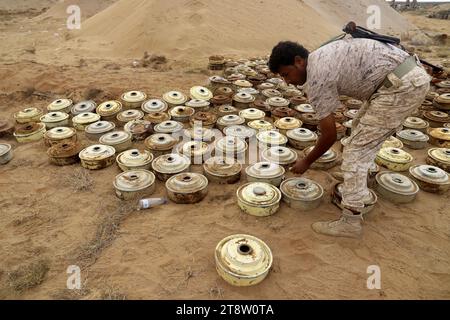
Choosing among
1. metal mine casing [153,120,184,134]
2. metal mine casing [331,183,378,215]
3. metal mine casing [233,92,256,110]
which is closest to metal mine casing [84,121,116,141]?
metal mine casing [153,120,184,134]

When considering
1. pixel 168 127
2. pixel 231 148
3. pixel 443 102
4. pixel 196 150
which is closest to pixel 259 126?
pixel 231 148

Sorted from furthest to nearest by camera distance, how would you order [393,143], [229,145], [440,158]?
[393,143]
[229,145]
[440,158]

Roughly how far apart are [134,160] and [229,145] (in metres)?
1.50

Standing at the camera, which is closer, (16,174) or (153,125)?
(16,174)

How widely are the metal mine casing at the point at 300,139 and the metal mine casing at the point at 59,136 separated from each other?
Answer: 381 cm

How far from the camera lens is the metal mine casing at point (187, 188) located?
167 inches

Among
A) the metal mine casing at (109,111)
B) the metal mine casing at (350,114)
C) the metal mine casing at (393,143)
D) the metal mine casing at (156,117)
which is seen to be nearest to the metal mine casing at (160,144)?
the metal mine casing at (156,117)

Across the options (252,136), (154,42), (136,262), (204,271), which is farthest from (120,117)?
(154,42)

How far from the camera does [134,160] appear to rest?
4914 mm

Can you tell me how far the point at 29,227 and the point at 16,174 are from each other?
158 cm

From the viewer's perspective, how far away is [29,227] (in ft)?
13.1

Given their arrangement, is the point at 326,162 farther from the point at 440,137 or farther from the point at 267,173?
the point at 440,137

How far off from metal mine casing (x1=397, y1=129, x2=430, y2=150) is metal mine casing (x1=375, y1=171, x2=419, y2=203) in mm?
1645
